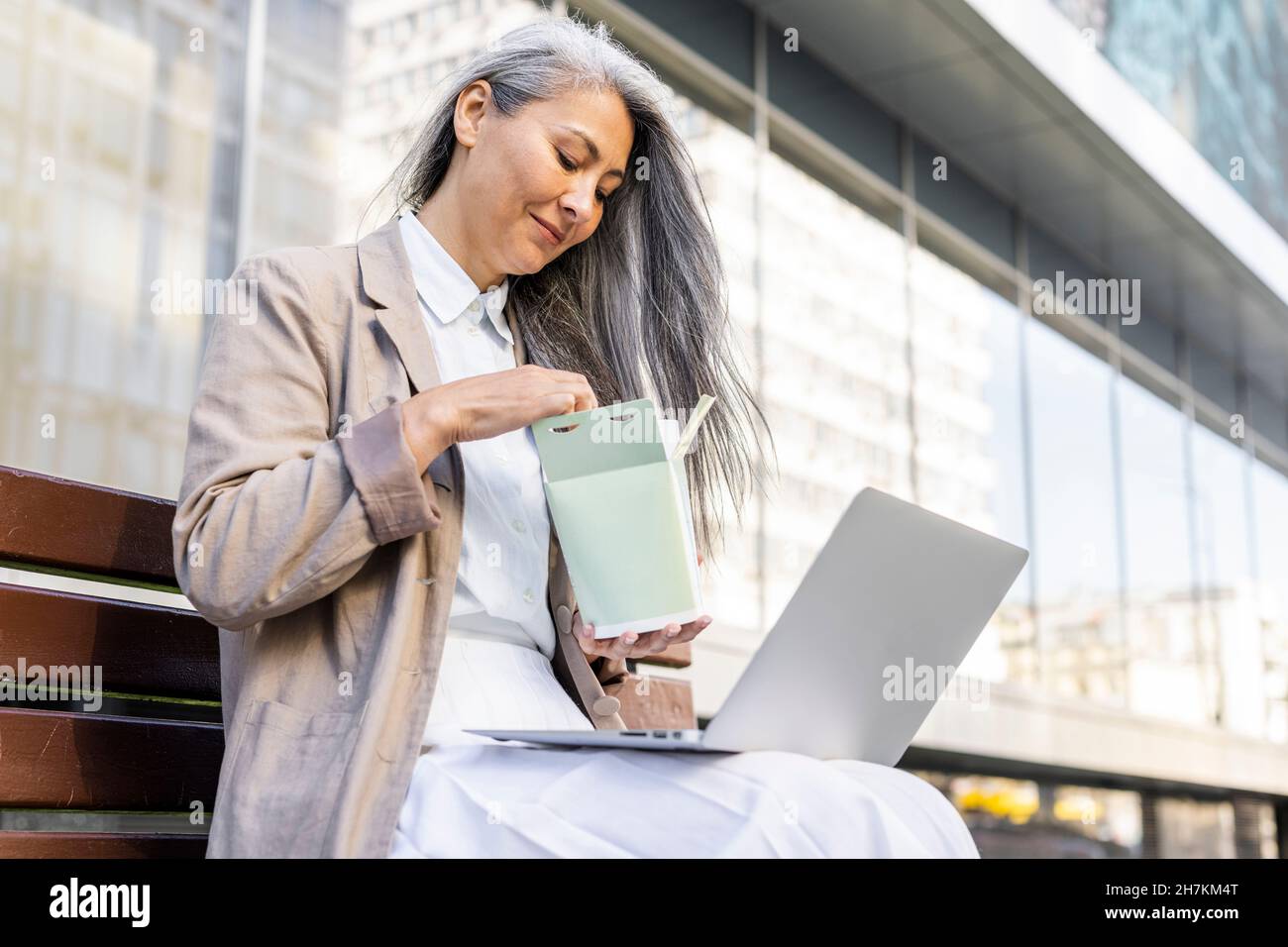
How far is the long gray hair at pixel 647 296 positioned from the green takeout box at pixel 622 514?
1.77 feet

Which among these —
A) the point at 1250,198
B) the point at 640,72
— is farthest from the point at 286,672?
the point at 1250,198

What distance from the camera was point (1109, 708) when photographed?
9883 millimetres

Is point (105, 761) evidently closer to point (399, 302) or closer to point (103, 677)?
point (103, 677)

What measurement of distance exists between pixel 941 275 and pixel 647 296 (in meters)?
7.05

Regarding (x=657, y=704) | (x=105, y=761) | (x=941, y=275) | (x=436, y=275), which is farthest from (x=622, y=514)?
(x=941, y=275)

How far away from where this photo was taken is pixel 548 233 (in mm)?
2018

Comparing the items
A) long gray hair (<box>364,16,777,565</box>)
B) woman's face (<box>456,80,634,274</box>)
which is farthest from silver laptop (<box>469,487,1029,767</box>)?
woman's face (<box>456,80,634,274</box>)

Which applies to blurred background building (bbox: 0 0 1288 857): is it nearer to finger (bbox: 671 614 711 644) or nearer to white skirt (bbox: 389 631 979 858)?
finger (bbox: 671 614 711 644)

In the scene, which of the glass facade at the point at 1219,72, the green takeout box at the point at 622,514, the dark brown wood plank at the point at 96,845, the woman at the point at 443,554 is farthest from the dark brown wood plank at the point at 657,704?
the glass facade at the point at 1219,72

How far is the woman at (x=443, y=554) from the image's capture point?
1.45 meters

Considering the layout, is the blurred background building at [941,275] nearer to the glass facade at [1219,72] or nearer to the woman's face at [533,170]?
the glass facade at [1219,72]

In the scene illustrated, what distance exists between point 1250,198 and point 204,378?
10681mm

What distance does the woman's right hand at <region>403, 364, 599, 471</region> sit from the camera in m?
1.55
